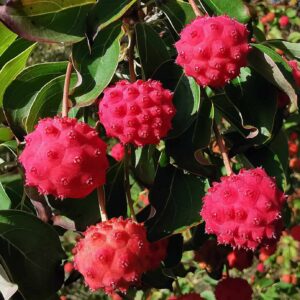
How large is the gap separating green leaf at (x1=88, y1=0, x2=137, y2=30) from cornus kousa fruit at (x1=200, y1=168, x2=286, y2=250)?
1.19ft

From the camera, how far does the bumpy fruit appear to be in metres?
0.97

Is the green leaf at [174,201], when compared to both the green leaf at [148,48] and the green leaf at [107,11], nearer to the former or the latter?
the green leaf at [148,48]

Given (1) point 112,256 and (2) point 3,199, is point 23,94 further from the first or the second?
(1) point 112,256

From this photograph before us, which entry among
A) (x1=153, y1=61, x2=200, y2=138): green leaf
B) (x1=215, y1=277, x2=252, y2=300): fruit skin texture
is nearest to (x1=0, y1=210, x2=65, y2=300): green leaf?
(x1=153, y1=61, x2=200, y2=138): green leaf

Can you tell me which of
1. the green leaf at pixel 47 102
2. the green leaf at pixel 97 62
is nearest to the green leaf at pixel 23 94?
the green leaf at pixel 47 102

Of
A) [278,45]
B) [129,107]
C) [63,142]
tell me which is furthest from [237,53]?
[278,45]

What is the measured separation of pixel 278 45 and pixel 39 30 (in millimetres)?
571

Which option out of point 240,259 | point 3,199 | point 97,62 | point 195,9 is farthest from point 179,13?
point 240,259

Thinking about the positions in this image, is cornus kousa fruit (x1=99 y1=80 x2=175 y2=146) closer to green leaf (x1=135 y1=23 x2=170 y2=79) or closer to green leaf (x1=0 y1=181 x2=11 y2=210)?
green leaf (x1=135 y1=23 x2=170 y2=79)

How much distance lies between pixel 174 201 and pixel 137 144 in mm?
214

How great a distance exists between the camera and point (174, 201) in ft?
4.02

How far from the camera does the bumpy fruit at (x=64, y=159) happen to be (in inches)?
38.2

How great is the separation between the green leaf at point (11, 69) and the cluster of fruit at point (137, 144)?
34cm

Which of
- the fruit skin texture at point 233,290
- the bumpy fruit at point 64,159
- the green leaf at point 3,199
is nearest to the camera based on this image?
the bumpy fruit at point 64,159
